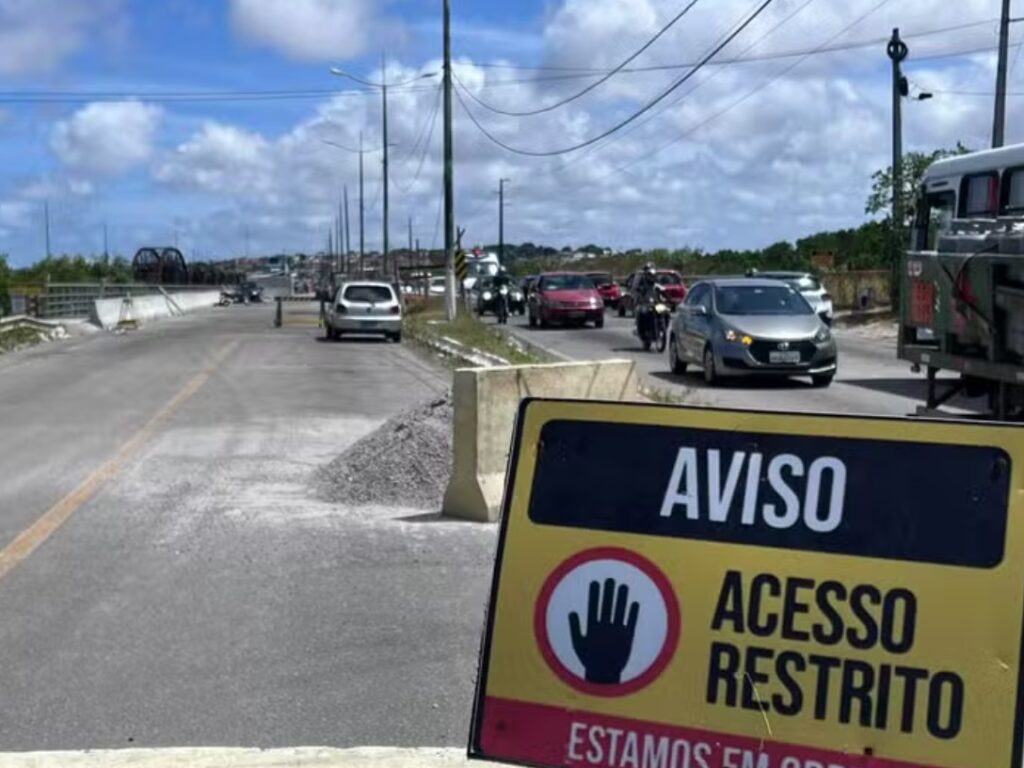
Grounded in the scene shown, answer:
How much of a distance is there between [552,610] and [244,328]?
141ft

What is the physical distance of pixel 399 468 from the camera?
1090cm

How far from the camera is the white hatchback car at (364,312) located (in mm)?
37531

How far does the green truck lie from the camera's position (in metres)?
11.2

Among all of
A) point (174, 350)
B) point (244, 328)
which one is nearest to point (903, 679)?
point (174, 350)

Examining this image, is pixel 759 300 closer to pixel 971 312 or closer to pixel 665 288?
pixel 971 312

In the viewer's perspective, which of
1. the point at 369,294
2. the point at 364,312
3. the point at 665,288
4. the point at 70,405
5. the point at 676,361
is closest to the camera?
the point at 70,405

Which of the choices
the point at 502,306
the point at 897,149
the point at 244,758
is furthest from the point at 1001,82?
the point at 244,758

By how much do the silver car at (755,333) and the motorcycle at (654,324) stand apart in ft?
23.3

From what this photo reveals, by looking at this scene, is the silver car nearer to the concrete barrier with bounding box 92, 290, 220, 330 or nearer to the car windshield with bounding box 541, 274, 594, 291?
the car windshield with bounding box 541, 274, 594, 291

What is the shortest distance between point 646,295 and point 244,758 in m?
25.2

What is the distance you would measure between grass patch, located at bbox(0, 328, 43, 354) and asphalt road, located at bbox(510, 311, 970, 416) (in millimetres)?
12753

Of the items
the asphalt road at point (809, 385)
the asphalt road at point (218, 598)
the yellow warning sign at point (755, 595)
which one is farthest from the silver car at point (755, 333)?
the yellow warning sign at point (755, 595)

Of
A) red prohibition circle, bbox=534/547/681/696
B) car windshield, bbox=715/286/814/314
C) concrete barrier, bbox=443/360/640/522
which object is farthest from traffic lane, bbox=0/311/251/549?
car windshield, bbox=715/286/814/314

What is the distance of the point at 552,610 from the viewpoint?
11.9 feet
